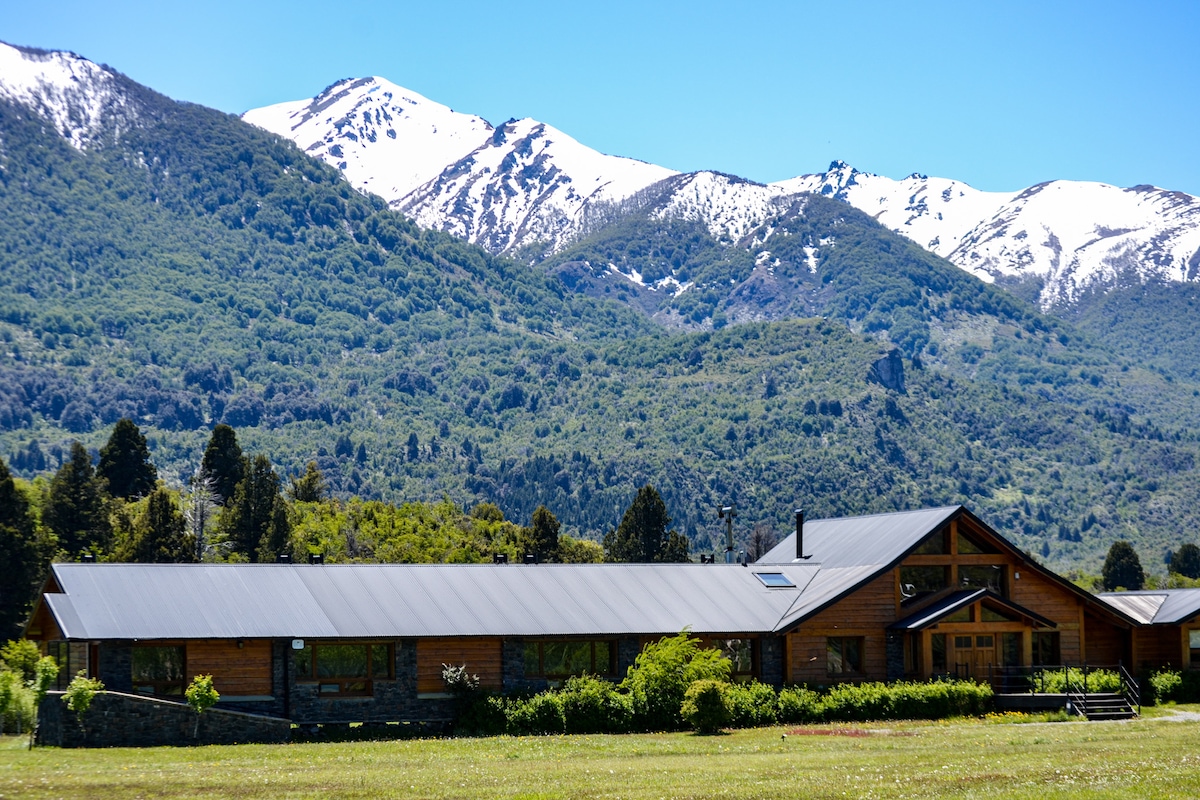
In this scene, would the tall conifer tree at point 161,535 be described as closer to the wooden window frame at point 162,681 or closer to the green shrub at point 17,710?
the green shrub at point 17,710

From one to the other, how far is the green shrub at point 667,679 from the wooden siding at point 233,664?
31.6 feet

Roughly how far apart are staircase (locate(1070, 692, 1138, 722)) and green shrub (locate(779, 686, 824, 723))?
7.47 metres

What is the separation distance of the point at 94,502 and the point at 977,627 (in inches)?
1952

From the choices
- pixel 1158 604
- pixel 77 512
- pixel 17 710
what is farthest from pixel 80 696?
pixel 77 512

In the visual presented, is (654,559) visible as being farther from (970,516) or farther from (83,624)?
(83,624)

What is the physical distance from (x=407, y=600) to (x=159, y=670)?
739 cm

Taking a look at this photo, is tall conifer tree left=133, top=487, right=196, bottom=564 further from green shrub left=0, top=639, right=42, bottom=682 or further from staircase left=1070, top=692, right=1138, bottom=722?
staircase left=1070, top=692, right=1138, bottom=722

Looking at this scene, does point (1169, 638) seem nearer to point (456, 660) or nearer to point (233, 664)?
point (456, 660)

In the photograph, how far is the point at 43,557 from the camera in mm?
69188

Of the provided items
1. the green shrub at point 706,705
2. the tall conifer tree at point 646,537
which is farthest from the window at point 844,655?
the tall conifer tree at point 646,537

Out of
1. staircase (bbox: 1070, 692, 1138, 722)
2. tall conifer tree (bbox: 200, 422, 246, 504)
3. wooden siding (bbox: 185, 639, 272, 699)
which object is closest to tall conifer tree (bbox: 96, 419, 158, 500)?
tall conifer tree (bbox: 200, 422, 246, 504)

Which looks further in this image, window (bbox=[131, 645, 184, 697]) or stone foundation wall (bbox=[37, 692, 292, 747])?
window (bbox=[131, 645, 184, 697])

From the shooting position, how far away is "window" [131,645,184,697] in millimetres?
40844

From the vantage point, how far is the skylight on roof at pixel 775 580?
50719 mm
